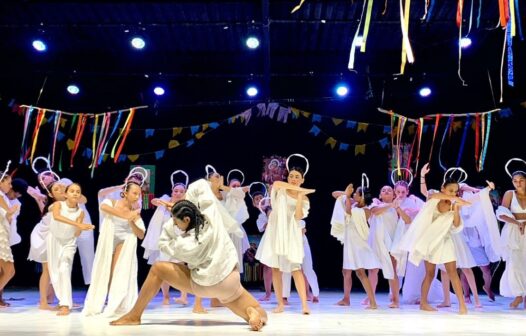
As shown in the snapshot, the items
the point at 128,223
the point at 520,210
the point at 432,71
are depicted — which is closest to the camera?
the point at 128,223

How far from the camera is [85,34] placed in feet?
25.6

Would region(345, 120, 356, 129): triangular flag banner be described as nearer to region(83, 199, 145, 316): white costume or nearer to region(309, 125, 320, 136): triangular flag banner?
region(309, 125, 320, 136): triangular flag banner

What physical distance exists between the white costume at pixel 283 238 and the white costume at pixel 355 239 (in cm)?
96

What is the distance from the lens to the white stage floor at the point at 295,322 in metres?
4.00

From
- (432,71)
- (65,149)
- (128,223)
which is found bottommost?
(128,223)

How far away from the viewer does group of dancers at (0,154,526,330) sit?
4203 mm

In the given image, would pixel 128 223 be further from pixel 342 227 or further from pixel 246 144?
pixel 246 144

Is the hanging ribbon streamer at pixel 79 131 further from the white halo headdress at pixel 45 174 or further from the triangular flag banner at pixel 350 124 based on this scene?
the triangular flag banner at pixel 350 124

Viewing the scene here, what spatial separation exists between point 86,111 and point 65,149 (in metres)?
0.75

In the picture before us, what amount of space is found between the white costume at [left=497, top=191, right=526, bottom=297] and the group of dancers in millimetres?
11

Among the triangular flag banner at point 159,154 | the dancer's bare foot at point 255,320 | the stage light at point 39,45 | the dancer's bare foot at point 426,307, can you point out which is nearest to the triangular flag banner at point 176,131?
the triangular flag banner at point 159,154

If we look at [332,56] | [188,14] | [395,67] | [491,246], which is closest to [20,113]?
[188,14]

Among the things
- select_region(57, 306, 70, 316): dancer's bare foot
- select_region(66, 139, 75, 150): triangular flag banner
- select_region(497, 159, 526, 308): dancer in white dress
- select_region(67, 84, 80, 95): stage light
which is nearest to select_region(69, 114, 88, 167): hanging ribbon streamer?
select_region(66, 139, 75, 150): triangular flag banner

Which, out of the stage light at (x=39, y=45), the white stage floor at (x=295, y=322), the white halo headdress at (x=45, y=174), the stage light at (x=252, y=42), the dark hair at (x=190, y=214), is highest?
the stage light at (x=39, y=45)
